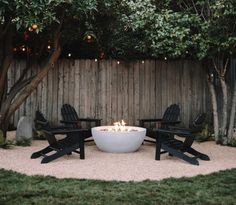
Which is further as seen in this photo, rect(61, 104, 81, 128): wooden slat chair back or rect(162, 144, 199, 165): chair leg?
rect(61, 104, 81, 128): wooden slat chair back

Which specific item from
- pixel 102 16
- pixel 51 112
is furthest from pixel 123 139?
pixel 51 112

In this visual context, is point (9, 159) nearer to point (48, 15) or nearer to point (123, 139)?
point (123, 139)

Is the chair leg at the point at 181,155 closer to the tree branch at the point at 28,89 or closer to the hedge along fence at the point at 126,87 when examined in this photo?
the tree branch at the point at 28,89

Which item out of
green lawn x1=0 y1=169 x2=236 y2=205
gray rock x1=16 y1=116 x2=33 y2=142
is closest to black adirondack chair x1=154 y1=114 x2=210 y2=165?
green lawn x1=0 y1=169 x2=236 y2=205

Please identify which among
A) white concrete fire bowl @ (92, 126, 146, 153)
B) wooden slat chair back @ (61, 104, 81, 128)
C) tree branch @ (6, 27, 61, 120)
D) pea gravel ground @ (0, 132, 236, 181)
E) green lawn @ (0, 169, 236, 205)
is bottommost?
green lawn @ (0, 169, 236, 205)

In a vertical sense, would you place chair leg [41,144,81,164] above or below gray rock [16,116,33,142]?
below

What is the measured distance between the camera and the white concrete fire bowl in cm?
734

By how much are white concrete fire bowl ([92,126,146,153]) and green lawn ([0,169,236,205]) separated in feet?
6.75

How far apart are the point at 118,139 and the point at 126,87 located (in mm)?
3752

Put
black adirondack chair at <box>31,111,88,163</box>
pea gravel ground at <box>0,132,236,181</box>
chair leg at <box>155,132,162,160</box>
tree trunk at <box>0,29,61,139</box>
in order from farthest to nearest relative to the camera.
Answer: tree trunk at <box>0,29,61,139</box>
chair leg at <box>155,132,162,160</box>
black adirondack chair at <box>31,111,88,163</box>
pea gravel ground at <box>0,132,236,181</box>

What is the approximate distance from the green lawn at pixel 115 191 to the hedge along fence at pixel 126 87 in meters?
5.36

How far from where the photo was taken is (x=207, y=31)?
8312mm

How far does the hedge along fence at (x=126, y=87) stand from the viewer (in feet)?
35.3

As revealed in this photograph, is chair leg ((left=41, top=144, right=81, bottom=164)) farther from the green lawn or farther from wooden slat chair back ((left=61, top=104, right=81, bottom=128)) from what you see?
wooden slat chair back ((left=61, top=104, right=81, bottom=128))
